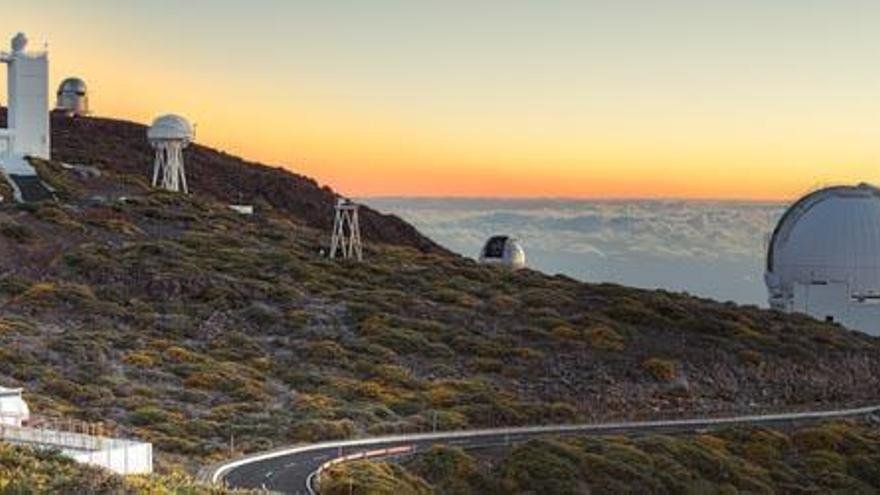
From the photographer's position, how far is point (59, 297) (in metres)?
55.0

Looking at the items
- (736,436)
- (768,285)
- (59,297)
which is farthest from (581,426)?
(768,285)

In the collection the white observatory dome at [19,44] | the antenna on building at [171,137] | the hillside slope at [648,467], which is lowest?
the hillside slope at [648,467]

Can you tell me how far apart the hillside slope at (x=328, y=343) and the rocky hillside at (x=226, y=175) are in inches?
1482

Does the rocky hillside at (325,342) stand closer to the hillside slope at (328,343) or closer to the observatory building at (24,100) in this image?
the hillside slope at (328,343)

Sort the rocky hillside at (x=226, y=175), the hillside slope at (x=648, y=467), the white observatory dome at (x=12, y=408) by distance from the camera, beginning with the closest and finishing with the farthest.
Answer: the white observatory dome at (x=12, y=408)
the hillside slope at (x=648, y=467)
the rocky hillside at (x=226, y=175)

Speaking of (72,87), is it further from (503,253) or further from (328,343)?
(328,343)

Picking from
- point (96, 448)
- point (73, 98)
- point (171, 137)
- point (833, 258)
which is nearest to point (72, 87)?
point (73, 98)

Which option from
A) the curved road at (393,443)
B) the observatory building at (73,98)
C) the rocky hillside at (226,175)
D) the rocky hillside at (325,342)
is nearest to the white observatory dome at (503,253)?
the rocky hillside at (325,342)

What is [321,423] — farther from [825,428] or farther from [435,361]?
[825,428]

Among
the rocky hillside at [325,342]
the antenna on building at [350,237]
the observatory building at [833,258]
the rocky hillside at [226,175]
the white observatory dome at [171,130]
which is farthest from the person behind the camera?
the rocky hillside at [226,175]

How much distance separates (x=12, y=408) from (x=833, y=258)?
56320 mm

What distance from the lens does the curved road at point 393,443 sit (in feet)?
103

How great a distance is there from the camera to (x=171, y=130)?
93.0m

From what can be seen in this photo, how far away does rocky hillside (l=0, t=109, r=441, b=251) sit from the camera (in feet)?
381
